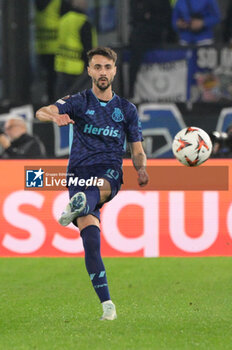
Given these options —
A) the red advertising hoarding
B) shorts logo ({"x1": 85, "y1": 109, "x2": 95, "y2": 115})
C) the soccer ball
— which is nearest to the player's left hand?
shorts logo ({"x1": 85, "y1": 109, "x2": 95, "y2": 115})

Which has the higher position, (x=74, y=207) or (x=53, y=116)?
(x=53, y=116)

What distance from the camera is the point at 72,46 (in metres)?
14.2

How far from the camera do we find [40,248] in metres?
11.9

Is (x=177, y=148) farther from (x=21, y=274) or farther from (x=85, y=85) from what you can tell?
(x=85, y=85)

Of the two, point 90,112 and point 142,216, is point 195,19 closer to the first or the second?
point 142,216

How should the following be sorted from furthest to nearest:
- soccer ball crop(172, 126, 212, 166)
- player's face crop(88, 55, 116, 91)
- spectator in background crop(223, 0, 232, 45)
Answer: spectator in background crop(223, 0, 232, 45)
soccer ball crop(172, 126, 212, 166)
player's face crop(88, 55, 116, 91)

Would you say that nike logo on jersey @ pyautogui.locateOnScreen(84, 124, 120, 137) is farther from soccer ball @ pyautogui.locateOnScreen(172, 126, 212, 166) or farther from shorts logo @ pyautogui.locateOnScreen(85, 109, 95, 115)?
soccer ball @ pyautogui.locateOnScreen(172, 126, 212, 166)

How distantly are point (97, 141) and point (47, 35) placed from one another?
706cm

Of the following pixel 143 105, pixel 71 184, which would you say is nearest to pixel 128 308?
pixel 71 184

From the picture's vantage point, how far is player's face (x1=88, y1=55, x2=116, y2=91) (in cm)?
735

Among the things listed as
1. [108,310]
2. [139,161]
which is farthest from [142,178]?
[108,310]

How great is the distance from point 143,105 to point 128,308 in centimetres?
583

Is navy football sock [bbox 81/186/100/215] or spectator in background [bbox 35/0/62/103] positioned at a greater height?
spectator in background [bbox 35/0/62/103]

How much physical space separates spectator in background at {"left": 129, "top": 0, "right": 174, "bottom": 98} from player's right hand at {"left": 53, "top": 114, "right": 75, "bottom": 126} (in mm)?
6877
